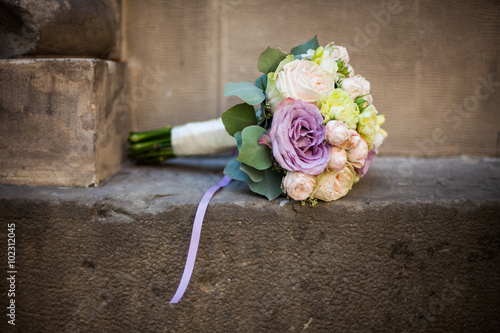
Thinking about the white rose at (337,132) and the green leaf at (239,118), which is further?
the green leaf at (239,118)

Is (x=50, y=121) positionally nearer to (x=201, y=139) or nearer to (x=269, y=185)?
(x=201, y=139)

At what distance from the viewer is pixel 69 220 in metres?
1.26

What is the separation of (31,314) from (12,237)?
258mm

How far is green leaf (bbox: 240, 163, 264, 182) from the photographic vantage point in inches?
50.1

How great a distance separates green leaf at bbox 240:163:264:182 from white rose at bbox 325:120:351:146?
0.25 meters

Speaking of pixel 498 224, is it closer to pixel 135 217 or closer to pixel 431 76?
pixel 431 76

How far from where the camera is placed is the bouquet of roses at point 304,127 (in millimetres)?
1197

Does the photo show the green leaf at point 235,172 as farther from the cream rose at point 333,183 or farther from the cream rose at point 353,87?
the cream rose at point 353,87

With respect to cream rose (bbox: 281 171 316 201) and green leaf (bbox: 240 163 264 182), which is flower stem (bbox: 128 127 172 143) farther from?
cream rose (bbox: 281 171 316 201)

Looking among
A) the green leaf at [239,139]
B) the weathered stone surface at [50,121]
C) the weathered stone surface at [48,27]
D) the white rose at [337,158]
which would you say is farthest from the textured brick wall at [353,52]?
the white rose at [337,158]

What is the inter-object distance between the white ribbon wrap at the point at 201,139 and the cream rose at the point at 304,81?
0.49m

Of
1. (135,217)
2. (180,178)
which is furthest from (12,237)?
(180,178)

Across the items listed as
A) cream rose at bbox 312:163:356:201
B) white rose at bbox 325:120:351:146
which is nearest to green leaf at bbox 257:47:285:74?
white rose at bbox 325:120:351:146

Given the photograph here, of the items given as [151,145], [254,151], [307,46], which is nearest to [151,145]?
[151,145]
